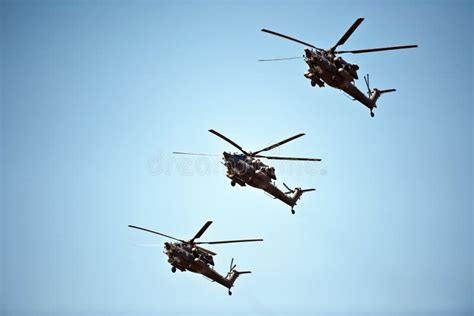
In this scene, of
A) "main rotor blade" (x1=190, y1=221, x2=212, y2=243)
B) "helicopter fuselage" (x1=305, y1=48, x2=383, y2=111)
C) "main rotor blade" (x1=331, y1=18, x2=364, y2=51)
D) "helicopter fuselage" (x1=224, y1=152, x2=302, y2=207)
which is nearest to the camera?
"main rotor blade" (x1=331, y1=18, x2=364, y2=51)

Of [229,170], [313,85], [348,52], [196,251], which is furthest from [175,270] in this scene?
[348,52]

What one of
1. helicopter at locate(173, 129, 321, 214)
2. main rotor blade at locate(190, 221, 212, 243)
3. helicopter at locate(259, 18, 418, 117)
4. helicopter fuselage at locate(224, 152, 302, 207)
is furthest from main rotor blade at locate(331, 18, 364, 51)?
main rotor blade at locate(190, 221, 212, 243)

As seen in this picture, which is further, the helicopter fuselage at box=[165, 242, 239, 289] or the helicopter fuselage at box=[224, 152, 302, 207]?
the helicopter fuselage at box=[165, 242, 239, 289]

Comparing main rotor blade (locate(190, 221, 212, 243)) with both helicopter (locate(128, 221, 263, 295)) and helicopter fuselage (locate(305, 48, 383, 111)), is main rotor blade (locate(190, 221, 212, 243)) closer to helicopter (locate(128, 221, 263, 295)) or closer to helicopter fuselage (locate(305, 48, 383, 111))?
helicopter (locate(128, 221, 263, 295))

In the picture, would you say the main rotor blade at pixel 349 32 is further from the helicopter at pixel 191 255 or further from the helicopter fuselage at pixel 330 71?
the helicopter at pixel 191 255

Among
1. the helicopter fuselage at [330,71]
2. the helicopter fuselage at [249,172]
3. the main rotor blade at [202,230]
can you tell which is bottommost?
the main rotor blade at [202,230]

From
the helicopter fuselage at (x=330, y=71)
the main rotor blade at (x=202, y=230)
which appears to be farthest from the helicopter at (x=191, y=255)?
the helicopter fuselage at (x=330, y=71)

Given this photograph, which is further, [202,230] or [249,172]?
[202,230]

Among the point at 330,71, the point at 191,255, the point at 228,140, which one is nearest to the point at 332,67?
the point at 330,71

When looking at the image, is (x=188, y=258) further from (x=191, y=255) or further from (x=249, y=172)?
(x=249, y=172)

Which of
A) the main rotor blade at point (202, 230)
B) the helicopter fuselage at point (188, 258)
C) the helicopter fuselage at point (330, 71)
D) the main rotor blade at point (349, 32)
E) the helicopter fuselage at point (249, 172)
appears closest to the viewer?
the main rotor blade at point (349, 32)

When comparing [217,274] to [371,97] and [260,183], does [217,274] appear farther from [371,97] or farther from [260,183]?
[371,97]

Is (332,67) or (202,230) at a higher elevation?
(332,67)

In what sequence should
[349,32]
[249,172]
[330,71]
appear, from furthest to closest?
[249,172], [330,71], [349,32]
